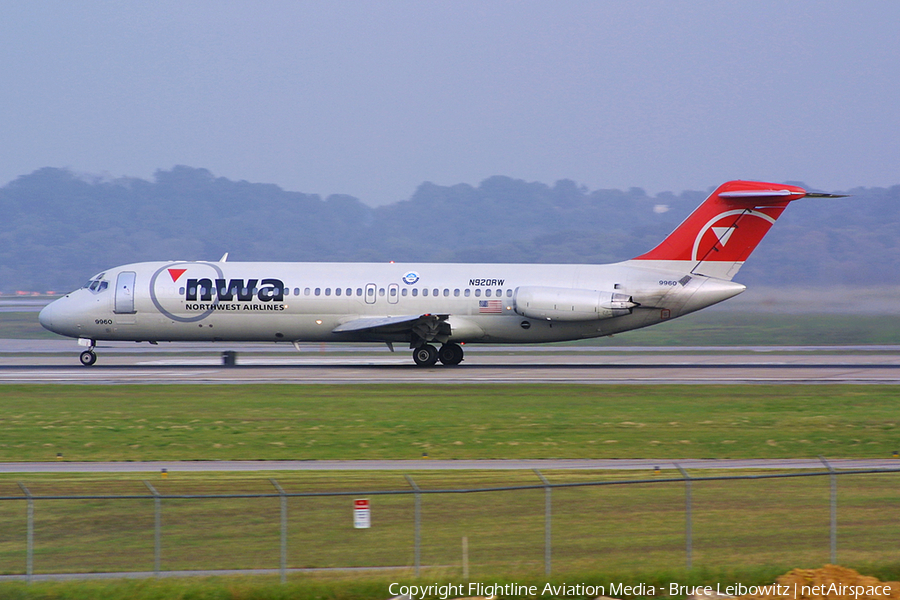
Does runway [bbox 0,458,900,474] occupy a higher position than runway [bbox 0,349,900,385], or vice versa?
runway [bbox 0,349,900,385]

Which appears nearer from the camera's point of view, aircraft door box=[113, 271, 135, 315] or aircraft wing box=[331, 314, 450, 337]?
aircraft wing box=[331, 314, 450, 337]

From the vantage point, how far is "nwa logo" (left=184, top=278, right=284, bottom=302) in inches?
1516

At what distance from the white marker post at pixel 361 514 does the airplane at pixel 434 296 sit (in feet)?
83.6

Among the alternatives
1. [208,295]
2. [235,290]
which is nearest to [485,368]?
[235,290]

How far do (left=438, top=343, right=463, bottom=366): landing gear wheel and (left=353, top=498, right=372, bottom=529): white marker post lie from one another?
91.0 feet

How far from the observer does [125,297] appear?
39.3m

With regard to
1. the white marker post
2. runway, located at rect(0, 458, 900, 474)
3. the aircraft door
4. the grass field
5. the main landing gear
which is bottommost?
runway, located at rect(0, 458, 900, 474)

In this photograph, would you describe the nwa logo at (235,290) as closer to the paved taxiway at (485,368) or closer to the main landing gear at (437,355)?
the paved taxiway at (485,368)

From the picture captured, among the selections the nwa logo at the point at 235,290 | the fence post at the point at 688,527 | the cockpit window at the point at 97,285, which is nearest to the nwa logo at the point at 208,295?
the nwa logo at the point at 235,290

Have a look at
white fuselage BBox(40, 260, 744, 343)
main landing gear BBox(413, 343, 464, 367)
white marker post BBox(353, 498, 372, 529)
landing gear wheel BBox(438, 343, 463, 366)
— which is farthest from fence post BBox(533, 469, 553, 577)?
landing gear wheel BBox(438, 343, 463, 366)

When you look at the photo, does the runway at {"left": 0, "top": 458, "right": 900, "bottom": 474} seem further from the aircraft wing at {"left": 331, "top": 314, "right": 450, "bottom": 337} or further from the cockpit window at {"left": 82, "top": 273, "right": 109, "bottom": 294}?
the cockpit window at {"left": 82, "top": 273, "right": 109, "bottom": 294}

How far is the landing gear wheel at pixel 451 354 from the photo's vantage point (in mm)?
39438

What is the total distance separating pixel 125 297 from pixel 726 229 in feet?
82.2

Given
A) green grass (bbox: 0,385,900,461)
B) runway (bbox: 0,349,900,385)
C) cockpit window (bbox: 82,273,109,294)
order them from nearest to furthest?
1. green grass (bbox: 0,385,900,461)
2. runway (bbox: 0,349,900,385)
3. cockpit window (bbox: 82,273,109,294)
